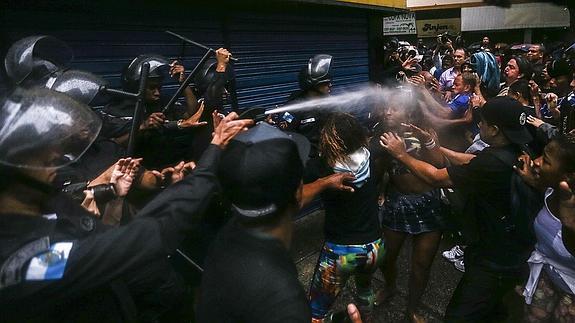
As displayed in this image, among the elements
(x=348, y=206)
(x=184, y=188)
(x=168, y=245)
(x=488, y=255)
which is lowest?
(x=488, y=255)

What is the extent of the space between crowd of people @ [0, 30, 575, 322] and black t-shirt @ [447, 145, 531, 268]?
11 mm

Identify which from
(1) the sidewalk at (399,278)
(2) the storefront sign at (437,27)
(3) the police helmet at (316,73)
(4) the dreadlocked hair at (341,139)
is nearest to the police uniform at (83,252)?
(4) the dreadlocked hair at (341,139)

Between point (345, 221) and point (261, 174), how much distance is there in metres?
1.61

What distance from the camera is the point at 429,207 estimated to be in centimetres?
375

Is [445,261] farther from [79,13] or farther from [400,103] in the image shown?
[79,13]

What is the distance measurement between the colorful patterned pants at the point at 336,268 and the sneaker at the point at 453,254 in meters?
2.26

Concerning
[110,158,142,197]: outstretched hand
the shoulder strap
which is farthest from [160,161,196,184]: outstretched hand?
the shoulder strap

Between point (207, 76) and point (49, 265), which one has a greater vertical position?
point (207, 76)

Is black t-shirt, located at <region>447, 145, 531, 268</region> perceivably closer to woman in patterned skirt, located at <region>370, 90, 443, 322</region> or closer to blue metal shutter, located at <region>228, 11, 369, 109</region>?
woman in patterned skirt, located at <region>370, 90, 443, 322</region>

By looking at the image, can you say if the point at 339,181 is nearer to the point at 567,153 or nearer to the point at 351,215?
the point at 351,215

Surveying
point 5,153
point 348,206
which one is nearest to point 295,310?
point 5,153

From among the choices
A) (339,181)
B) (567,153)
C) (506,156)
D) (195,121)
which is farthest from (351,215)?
(195,121)

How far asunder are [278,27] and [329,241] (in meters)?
3.77

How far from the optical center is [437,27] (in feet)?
70.3
